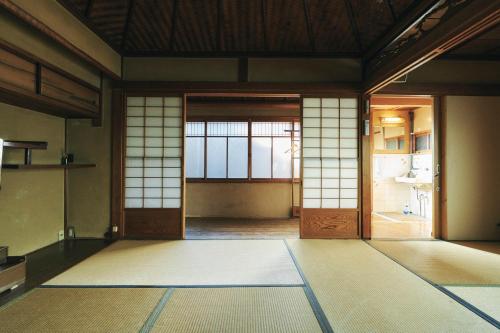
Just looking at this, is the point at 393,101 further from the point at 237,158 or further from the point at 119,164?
the point at 119,164

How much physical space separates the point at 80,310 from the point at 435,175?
5.01 m

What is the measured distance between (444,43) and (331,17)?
5.62ft

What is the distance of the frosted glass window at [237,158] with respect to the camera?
6531 millimetres

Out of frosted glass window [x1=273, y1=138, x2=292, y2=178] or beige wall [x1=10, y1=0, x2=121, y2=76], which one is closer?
beige wall [x1=10, y1=0, x2=121, y2=76]

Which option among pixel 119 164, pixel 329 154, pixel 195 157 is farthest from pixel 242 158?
pixel 119 164

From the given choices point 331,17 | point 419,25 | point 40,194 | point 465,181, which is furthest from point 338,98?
point 40,194

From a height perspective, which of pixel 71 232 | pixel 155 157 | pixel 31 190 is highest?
pixel 155 157

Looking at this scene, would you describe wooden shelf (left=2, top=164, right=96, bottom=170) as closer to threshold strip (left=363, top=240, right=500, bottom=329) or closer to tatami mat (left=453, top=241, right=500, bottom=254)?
threshold strip (left=363, top=240, right=500, bottom=329)

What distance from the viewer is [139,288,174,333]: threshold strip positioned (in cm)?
188

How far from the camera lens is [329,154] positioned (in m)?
4.53

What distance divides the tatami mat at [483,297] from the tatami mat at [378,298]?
0.14 meters

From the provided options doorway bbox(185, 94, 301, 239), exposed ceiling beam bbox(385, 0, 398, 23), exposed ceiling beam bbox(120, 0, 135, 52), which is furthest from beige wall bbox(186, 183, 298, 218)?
exposed ceiling beam bbox(385, 0, 398, 23)

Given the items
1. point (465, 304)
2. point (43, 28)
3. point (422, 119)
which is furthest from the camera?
point (422, 119)

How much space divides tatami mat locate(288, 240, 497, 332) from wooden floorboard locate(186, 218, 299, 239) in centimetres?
129
